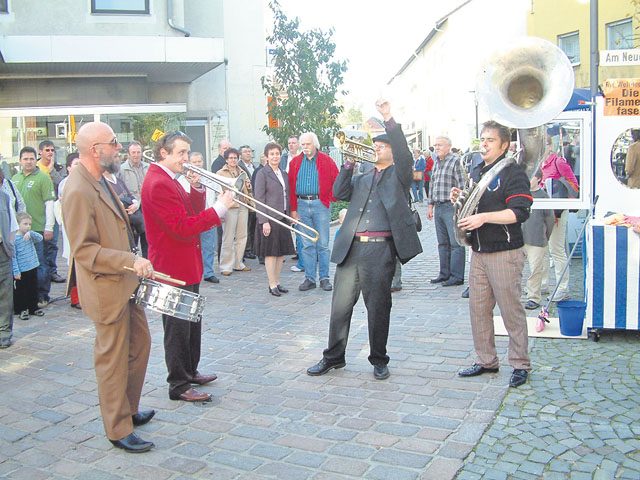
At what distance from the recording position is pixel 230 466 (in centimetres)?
411

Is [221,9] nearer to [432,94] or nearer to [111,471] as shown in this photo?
[111,471]

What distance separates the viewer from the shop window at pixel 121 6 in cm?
1536

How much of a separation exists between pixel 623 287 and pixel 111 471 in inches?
186

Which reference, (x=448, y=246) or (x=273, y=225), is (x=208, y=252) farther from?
(x=448, y=246)

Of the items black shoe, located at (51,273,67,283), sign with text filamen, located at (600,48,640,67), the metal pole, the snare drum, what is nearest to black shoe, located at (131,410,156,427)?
the snare drum

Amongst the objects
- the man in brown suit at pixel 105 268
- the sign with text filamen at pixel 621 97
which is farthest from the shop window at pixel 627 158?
the man in brown suit at pixel 105 268

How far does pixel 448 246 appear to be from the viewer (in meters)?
9.40

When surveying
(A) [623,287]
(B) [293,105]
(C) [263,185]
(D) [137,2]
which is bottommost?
(A) [623,287]

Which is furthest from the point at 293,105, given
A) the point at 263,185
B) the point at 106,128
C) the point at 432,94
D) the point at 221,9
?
the point at 432,94

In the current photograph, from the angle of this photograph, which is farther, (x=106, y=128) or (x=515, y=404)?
(x=515, y=404)

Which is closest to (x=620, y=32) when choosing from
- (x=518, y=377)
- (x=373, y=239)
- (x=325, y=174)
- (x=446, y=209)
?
(x=446, y=209)

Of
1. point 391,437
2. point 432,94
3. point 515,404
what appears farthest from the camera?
point 432,94

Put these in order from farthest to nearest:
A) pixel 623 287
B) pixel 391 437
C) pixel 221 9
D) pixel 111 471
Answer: pixel 221 9, pixel 623 287, pixel 391 437, pixel 111 471

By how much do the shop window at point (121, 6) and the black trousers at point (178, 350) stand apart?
12139 millimetres
